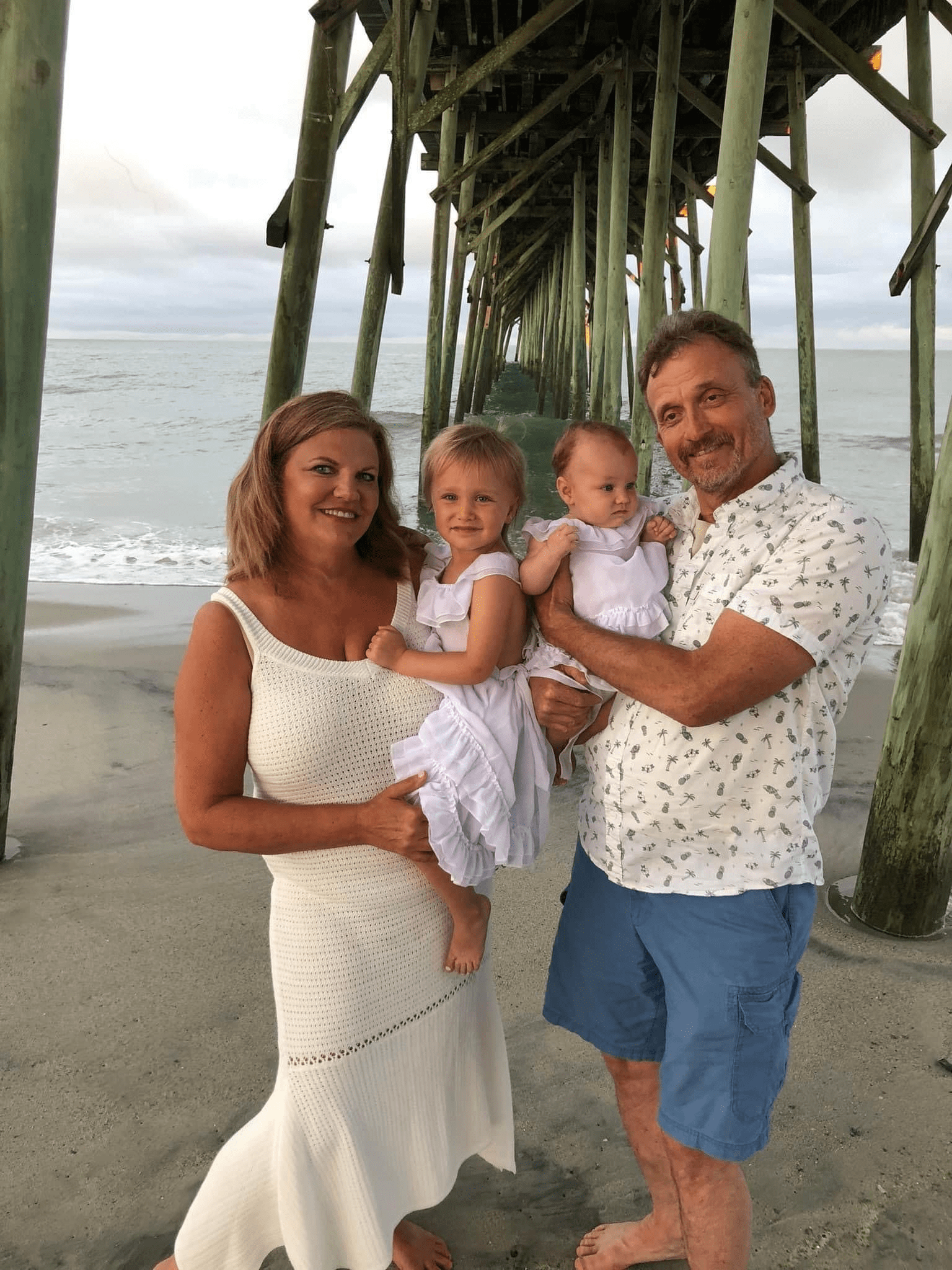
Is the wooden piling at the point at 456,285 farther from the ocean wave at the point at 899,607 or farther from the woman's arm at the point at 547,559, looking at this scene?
the woman's arm at the point at 547,559

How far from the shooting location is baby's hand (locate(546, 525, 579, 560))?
1810 mm

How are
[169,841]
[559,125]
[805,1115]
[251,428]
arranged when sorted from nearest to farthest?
[805,1115] < [169,841] < [559,125] < [251,428]

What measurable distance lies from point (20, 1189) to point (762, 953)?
1617mm

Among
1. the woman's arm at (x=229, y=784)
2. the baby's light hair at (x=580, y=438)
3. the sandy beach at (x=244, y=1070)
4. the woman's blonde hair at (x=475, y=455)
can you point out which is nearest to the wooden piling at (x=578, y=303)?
the sandy beach at (x=244, y=1070)

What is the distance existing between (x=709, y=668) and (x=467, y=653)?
1.36 ft

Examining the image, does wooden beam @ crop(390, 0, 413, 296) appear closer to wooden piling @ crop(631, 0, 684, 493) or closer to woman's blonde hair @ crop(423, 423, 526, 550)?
woman's blonde hair @ crop(423, 423, 526, 550)

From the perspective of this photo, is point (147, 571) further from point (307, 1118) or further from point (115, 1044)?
point (307, 1118)

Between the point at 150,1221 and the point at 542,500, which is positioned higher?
the point at 542,500

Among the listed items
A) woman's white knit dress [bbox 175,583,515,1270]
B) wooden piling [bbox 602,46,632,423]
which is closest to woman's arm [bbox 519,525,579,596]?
woman's white knit dress [bbox 175,583,515,1270]

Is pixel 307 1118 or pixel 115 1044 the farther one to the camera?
pixel 115 1044

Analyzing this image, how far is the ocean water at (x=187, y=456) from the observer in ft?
30.9

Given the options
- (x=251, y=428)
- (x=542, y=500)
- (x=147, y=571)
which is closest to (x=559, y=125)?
(x=542, y=500)

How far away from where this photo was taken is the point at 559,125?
12539mm

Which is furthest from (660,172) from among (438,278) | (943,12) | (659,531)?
(659,531)
